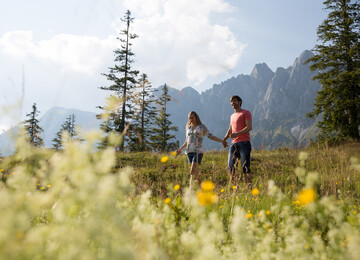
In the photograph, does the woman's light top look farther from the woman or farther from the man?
the man

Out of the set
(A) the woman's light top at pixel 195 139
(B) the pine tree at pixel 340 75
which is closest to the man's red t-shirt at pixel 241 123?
(A) the woman's light top at pixel 195 139

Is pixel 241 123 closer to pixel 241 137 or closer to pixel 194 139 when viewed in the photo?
pixel 241 137

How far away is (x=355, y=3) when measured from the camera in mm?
20438

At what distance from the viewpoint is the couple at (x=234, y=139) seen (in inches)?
222

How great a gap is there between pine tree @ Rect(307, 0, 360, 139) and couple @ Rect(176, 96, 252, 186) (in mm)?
16426

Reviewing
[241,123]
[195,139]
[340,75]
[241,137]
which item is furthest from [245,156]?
[340,75]

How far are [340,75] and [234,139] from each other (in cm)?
1806

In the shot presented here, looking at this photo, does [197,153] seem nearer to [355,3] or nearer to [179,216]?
[179,216]

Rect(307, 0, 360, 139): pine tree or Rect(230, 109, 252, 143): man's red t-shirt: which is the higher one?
Rect(307, 0, 360, 139): pine tree

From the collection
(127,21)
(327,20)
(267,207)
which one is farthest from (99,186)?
(127,21)

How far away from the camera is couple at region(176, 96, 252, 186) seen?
18.5 feet

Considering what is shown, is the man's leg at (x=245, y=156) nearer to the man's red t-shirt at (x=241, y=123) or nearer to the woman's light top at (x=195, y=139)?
the man's red t-shirt at (x=241, y=123)

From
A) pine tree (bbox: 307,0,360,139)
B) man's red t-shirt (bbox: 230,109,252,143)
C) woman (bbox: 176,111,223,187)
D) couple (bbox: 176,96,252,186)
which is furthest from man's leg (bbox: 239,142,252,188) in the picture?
pine tree (bbox: 307,0,360,139)

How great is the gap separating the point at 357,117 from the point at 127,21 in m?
26.5
